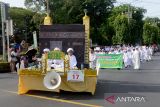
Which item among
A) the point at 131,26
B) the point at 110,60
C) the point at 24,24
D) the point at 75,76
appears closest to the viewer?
the point at 75,76

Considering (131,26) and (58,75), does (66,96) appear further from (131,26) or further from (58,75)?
(131,26)

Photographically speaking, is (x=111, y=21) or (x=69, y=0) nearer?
(x=69, y=0)

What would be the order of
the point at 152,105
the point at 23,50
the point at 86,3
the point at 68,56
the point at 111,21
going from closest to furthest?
the point at 152,105 → the point at 68,56 → the point at 23,50 → the point at 86,3 → the point at 111,21

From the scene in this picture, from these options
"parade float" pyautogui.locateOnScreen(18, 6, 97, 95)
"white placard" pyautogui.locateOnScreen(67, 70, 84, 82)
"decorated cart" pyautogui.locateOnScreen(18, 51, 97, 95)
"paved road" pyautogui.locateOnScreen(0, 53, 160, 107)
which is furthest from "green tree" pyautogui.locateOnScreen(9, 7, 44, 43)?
"white placard" pyautogui.locateOnScreen(67, 70, 84, 82)

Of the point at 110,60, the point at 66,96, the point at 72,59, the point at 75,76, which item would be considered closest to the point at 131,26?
the point at 110,60

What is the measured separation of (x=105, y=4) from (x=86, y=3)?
16.8ft

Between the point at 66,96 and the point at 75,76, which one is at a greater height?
the point at 75,76

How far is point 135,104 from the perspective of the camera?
1328 cm

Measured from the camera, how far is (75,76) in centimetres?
1516

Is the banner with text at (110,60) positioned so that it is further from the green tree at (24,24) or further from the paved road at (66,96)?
the green tree at (24,24)

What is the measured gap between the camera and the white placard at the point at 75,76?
15.2m

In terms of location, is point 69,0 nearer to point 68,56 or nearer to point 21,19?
point 21,19

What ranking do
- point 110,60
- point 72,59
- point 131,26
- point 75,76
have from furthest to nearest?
1. point 131,26
2. point 110,60
3. point 72,59
4. point 75,76

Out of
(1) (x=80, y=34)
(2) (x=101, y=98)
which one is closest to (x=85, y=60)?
(1) (x=80, y=34)
